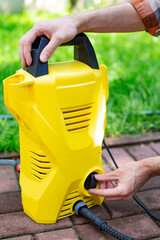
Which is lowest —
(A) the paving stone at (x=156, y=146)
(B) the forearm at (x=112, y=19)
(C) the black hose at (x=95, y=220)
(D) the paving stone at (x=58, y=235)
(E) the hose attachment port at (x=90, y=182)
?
(A) the paving stone at (x=156, y=146)

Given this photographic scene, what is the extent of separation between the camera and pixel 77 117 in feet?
4.37

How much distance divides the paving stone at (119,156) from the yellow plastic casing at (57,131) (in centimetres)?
44

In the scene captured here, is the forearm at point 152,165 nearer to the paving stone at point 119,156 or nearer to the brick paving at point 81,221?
the brick paving at point 81,221

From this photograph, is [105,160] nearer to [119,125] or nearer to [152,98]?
[119,125]

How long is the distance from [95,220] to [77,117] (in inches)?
17.4

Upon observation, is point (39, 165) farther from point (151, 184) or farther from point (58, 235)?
point (151, 184)

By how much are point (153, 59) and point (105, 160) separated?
1823 mm

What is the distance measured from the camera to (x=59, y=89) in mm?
1237

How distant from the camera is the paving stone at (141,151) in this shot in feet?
6.65

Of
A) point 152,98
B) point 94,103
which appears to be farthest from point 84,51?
point 152,98

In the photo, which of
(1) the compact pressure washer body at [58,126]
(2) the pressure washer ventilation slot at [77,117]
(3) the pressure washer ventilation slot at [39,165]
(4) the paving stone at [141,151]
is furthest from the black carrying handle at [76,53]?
(4) the paving stone at [141,151]

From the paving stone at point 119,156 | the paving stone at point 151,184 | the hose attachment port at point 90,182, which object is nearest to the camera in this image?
the hose attachment port at point 90,182

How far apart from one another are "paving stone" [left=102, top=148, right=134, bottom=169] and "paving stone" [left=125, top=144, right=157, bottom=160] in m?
0.05

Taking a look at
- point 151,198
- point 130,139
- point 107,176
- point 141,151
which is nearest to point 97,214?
point 107,176
